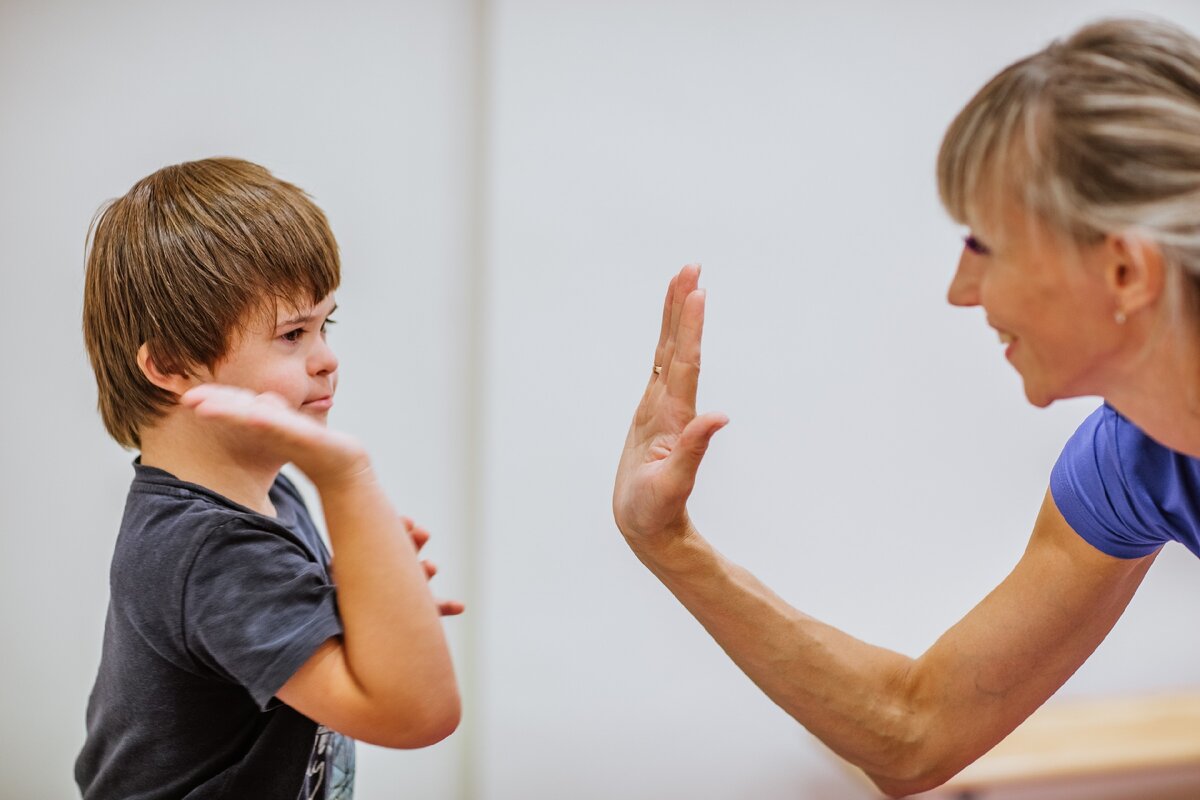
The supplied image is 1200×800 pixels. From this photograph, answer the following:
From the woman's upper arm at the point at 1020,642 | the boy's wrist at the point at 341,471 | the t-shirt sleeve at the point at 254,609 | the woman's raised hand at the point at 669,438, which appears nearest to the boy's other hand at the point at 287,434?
the boy's wrist at the point at 341,471

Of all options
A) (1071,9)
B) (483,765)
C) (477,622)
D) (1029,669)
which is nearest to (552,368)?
(477,622)

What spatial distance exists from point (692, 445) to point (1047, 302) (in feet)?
1.23

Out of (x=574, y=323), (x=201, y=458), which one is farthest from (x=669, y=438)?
(x=574, y=323)

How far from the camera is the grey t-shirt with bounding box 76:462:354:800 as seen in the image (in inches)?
38.7

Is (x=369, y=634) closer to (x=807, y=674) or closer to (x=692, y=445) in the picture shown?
(x=692, y=445)

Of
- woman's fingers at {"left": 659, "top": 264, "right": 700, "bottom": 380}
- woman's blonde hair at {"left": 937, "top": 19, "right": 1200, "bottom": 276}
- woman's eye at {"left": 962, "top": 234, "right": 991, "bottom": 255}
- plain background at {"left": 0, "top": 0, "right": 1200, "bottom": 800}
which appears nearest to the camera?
woman's blonde hair at {"left": 937, "top": 19, "right": 1200, "bottom": 276}

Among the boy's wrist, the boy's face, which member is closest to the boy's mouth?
the boy's face

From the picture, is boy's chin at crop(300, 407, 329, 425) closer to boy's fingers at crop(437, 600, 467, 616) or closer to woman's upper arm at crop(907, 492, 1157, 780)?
boy's fingers at crop(437, 600, 467, 616)

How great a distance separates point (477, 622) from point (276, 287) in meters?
1.20

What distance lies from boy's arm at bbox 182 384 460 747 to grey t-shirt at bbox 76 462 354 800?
0.09ft

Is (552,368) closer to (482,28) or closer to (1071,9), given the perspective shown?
(482,28)

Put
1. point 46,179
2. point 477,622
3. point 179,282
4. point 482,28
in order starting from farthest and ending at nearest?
1. point 477,622
2. point 482,28
3. point 46,179
4. point 179,282

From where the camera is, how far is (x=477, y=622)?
2178 millimetres

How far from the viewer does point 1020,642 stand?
4.02 feet
